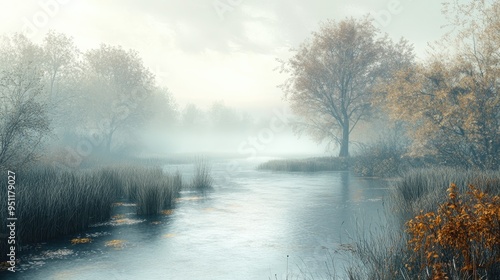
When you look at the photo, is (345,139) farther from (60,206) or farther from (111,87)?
(60,206)

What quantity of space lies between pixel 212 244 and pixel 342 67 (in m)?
33.8

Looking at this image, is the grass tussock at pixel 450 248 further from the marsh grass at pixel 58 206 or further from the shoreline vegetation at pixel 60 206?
the marsh grass at pixel 58 206

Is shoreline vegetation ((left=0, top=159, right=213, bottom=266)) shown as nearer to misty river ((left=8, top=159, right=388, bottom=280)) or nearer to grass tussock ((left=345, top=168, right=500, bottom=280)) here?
misty river ((left=8, top=159, right=388, bottom=280))

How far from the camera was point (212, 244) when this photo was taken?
32.7 feet

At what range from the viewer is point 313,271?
7609 mm

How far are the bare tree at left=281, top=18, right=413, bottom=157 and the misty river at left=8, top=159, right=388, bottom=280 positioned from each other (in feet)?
83.5

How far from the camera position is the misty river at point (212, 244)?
7.73 metres

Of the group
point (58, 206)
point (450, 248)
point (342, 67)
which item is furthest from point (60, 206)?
point (342, 67)

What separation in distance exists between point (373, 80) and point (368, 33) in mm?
5040

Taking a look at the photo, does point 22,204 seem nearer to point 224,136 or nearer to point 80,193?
point 80,193

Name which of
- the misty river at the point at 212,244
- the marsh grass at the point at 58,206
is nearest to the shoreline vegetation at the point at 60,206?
the marsh grass at the point at 58,206

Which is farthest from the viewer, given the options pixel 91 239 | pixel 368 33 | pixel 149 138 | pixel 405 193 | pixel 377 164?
pixel 149 138

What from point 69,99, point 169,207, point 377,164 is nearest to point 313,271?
point 169,207

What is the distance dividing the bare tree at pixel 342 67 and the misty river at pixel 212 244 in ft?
83.5
